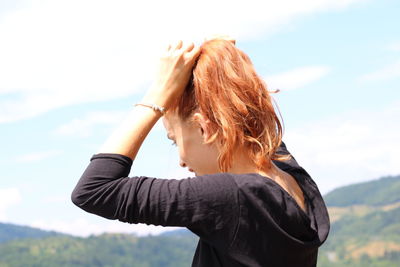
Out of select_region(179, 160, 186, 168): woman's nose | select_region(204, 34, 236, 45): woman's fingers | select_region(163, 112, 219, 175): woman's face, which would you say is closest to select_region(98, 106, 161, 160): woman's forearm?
select_region(163, 112, 219, 175): woman's face

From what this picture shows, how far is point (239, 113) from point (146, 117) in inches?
15.4

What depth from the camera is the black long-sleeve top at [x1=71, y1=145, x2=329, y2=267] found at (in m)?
2.77

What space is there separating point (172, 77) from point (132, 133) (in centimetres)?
31

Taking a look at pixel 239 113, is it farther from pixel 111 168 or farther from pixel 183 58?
pixel 111 168

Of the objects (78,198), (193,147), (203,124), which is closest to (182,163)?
(193,147)

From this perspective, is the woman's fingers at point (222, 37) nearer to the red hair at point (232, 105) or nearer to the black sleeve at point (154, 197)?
the red hair at point (232, 105)

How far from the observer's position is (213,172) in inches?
121

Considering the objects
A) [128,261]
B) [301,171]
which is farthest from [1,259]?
[301,171]

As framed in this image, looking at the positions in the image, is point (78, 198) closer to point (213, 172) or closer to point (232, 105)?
point (213, 172)

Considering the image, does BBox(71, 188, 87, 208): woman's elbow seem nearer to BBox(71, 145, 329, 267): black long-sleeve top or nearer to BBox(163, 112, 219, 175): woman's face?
BBox(71, 145, 329, 267): black long-sleeve top

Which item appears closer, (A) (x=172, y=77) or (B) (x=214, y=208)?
(B) (x=214, y=208)

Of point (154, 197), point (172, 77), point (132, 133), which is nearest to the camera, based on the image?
point (154, 197)

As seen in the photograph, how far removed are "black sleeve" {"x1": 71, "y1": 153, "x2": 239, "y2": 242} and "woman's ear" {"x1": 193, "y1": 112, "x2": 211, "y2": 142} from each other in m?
0.21

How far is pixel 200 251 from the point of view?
3.10 m
